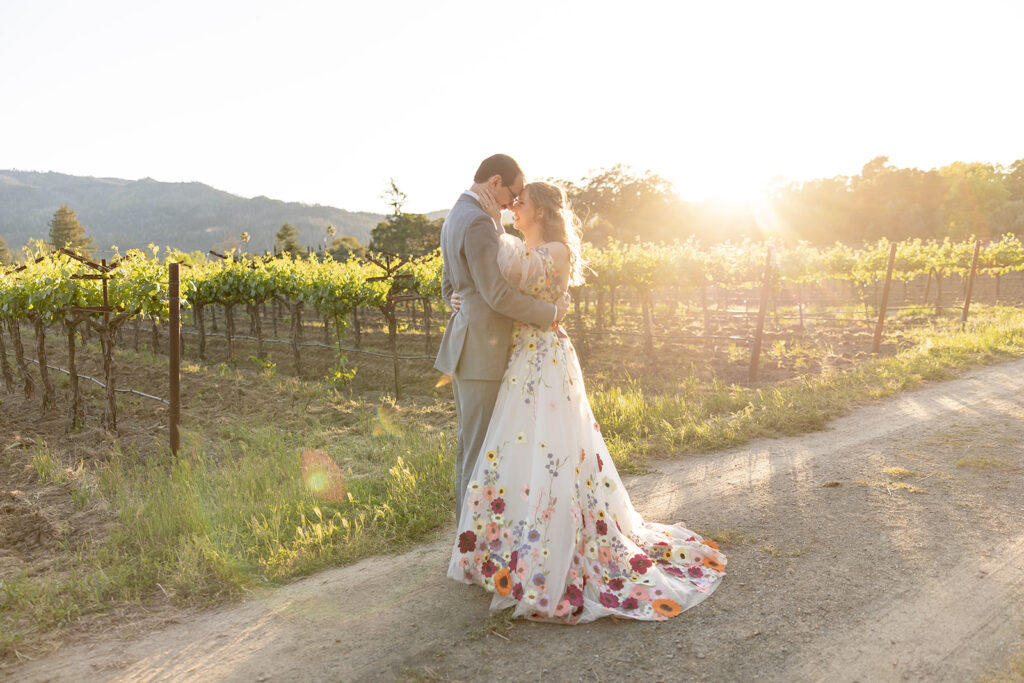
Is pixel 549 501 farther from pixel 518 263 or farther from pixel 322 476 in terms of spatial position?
pixel 322 476

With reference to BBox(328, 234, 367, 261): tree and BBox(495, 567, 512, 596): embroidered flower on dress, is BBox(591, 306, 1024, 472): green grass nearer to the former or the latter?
BBox(495, 567, 512, 596): embroidered flower on dress

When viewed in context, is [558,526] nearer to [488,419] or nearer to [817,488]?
[488,419]

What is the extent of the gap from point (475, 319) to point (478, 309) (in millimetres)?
49

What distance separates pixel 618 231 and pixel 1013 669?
60.5 metres

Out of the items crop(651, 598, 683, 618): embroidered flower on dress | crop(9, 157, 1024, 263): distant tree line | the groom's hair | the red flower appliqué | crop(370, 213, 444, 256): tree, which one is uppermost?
crop(9, 157, 1024, 263): distant tree line

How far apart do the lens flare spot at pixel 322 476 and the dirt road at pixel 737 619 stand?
103cm

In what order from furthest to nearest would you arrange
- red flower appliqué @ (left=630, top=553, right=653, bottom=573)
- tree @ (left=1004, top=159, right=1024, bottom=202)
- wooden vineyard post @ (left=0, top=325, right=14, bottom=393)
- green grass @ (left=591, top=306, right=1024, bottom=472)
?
tree @ (left=1004, top=159, right=1024, bottom=202) < wooden vineyard post @ (left=0, top=325, right=14, bottom=393) < green grass @ (left=591, top=306, right=1024, bottom=472) < red flower appliqué @ (left=630, top=553, right=653, bottom=573)

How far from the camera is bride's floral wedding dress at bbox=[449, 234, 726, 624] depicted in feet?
9.46

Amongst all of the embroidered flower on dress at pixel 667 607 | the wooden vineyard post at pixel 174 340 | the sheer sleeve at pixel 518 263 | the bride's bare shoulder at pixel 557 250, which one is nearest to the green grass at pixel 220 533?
the wooden vineyard post at pixel 174 340

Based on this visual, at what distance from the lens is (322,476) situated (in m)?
5.20

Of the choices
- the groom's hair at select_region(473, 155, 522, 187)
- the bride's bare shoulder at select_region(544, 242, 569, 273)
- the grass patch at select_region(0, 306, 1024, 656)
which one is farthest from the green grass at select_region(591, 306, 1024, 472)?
the groom's hair at select_region(473, 155, 522, 187)

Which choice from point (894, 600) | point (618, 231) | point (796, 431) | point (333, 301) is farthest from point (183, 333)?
point (618, 231)

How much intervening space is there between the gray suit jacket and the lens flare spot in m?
1.78


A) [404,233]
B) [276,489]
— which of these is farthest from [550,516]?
[404,233]
